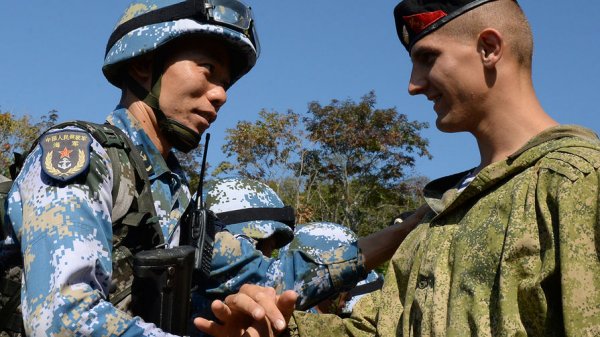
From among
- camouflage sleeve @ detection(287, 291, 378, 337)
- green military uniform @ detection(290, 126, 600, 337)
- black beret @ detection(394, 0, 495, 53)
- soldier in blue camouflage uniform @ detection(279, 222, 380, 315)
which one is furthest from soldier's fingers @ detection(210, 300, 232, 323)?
soldier in blue camouflage uniform @ detection(279, 222, 380, 315)

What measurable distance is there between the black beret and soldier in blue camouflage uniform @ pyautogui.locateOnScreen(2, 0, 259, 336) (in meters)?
1.15

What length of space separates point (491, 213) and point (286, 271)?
1904 mm

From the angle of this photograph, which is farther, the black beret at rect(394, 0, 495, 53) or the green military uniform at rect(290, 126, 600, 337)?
the black beret at rect(394, 0, 495, 53)

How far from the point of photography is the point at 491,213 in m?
2.83

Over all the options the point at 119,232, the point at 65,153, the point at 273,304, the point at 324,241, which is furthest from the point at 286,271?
the point at 324,241

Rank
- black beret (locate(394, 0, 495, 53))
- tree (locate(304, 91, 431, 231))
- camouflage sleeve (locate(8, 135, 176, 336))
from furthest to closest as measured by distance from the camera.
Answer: tree (locate(304, 91, 431, 231)) → black beret (locate(394, 0, 495, 53)) → camouflage sleeve (locate(8, 135, 176, 336))

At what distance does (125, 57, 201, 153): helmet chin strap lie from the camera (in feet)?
13.3

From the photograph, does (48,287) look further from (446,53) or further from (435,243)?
(446,53)

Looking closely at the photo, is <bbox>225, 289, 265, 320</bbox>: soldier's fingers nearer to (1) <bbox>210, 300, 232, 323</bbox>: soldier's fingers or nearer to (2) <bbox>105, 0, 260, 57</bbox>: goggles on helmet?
(1) <bbox>210, 300, 232, 323</bbox>: soldier's fingers

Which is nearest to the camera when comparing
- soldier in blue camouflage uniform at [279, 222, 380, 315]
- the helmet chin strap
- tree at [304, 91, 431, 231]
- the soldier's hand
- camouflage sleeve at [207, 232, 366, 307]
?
the soldier's hand

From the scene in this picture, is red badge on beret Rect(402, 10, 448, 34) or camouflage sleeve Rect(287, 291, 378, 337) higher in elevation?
red badge on beret Rect(402, 10, 448, 34)

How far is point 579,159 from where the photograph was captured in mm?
2627

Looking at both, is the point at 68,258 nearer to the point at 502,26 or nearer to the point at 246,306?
the point at 246,306

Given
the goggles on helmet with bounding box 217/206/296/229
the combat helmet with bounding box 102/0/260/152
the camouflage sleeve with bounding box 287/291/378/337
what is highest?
the combat helmet with bounding box 102/0/260/152
